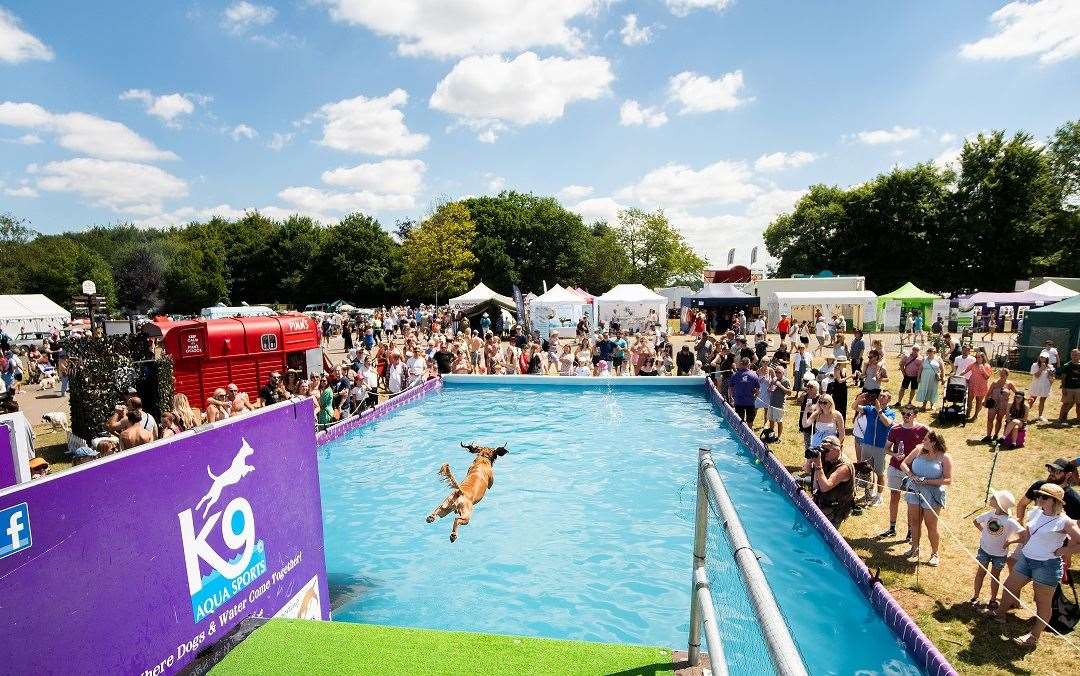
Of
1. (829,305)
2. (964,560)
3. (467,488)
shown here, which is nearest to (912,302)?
(829,305)

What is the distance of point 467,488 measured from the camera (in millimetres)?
6008

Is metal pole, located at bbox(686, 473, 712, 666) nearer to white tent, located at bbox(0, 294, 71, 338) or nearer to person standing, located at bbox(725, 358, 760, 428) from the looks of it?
person standing, located at bbox(725, 358, 760, 428)

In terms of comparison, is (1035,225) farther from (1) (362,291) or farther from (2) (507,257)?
(1) (362,291)

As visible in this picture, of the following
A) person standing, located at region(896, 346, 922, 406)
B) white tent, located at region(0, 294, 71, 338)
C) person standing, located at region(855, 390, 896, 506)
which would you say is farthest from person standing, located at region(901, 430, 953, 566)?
white tent, located at region(0, 294, 71, 338)

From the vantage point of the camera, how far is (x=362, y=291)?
199ft

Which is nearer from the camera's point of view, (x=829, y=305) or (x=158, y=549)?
(x=158, y=549)

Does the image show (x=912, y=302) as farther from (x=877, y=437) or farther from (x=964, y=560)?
(x=964, y=560)

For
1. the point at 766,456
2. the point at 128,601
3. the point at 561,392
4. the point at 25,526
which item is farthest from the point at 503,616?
the point at 561,392

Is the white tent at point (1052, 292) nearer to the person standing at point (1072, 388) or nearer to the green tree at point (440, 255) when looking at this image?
the person standing at point (1072, 388)

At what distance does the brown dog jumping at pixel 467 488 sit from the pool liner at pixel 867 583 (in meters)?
4.33

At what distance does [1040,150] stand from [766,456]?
48868 mm

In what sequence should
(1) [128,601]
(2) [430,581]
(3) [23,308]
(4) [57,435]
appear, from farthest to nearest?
(3) [23,308] < (4) [57,435] < (2) [430,581] < (1) [128,601]

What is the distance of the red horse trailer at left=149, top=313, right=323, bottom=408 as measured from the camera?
1429 centimetres

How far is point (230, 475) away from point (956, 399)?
14.6 meters
